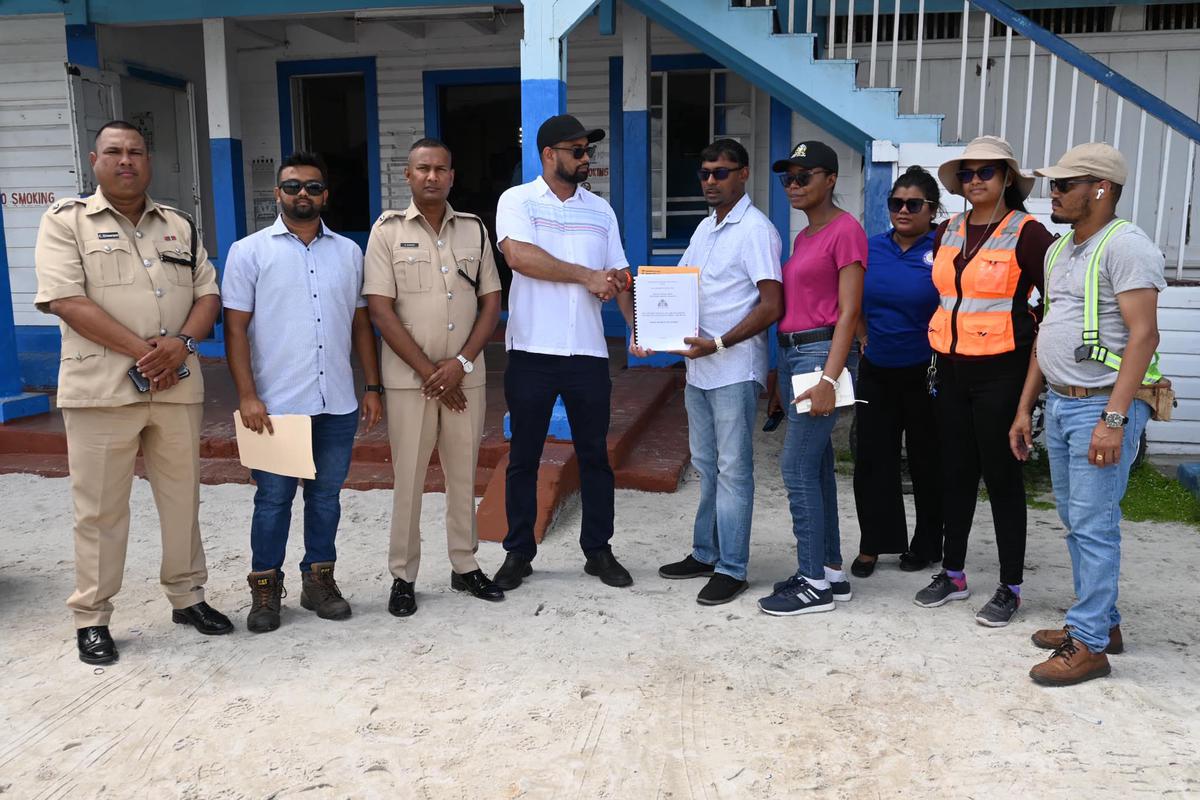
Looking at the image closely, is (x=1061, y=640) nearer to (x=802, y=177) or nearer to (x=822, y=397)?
(x=822, y=397)

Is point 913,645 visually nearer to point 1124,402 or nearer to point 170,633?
point 1124,402

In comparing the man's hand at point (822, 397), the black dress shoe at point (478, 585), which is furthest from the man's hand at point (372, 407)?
the man's hand at point (822, 397)

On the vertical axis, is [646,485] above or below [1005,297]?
below

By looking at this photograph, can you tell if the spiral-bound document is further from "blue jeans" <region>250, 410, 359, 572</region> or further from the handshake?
"blue jeans" <region>250, 410, 359, 572</region>

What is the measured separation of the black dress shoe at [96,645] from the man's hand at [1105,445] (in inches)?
139

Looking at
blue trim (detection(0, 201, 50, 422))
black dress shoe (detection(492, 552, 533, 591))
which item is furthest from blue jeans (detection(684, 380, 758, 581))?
blue trim (detection(0, 201, 50, 422))

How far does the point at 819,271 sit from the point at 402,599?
84.1 inches

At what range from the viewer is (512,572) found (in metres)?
4.28

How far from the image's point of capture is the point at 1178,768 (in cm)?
276

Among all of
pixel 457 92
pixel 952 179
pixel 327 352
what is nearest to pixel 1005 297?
pixel 952 179

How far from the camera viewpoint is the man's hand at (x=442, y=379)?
3842 mm

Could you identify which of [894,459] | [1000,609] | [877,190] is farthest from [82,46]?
[1000,609]

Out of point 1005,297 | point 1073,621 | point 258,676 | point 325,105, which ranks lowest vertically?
point 258,676

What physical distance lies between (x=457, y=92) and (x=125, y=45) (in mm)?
3005
